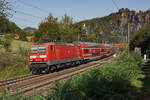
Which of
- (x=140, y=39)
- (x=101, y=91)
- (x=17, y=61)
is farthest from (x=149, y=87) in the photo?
(x=140, y=39)

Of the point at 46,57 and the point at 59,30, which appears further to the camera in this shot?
the point at 59,30

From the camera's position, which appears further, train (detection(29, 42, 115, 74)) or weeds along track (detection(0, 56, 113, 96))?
train (detection(29, 42, 115, 74))

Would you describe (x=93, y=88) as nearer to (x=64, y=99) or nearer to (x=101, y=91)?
(x=101, y=91)

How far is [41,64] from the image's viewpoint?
56.6 feet

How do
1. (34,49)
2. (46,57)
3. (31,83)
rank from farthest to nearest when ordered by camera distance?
1. (34,49)
2. (46,57)
3. (31,83)

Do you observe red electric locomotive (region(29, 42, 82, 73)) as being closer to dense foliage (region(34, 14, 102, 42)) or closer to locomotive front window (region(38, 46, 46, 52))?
locomotive front window (region(38, 46, 46, 52))

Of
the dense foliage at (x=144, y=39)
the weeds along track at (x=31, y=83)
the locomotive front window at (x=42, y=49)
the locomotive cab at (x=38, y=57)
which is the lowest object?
the weeds along track at (x=31, y=83)

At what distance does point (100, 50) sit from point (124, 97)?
91.8 ft

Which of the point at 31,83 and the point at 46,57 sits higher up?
the point at 46,57

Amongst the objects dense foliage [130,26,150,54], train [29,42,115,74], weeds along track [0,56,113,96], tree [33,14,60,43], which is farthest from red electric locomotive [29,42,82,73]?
dense foliage [130,26,150,54]

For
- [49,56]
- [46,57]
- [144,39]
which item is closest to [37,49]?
[46,57]

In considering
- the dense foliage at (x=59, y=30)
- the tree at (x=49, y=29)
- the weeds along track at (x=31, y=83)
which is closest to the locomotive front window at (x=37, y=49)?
the weeds along track at (x=31, y=83)

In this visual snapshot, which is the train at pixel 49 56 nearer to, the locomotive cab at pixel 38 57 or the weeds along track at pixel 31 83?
the locomotive cab at pixel 38 57

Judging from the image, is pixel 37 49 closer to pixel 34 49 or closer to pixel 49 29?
pixel 34 49
